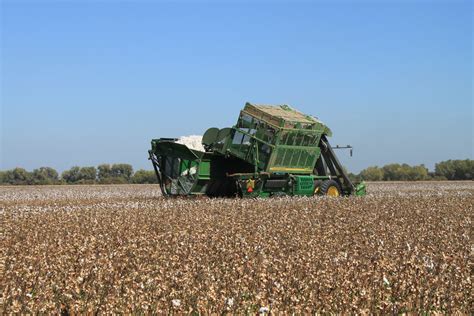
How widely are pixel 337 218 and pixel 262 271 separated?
23.5 feet

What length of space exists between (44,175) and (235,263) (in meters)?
49.5

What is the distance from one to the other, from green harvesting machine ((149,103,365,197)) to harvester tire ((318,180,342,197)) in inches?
15.0

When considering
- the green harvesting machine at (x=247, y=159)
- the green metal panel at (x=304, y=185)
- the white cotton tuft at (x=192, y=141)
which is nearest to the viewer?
the green harvesting machine at (x=247, y=159)

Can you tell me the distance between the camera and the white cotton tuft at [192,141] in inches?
858

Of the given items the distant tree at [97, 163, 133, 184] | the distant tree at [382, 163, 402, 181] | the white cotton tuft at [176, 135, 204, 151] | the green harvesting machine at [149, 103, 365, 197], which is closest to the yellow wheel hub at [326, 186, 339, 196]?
the green harvesting machine at [149, 103, 365, 197]

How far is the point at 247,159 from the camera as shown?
69.9ft

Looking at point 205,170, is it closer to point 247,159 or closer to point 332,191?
point 247,159

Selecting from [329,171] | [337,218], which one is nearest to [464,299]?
[337,218]

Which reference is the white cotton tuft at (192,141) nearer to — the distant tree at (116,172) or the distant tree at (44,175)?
the distant tree at (116,172)

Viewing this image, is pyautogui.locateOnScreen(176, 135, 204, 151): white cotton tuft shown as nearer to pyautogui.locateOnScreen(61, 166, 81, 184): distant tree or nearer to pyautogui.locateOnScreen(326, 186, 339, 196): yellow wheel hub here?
pyautogui.locateOnScreen(326, 186, 339, 196): yellow wheel hub

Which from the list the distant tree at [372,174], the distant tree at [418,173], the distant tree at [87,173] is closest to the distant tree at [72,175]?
the distant tree at [87,173]

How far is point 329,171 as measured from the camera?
24.0 m

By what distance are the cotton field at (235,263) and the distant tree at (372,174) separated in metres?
44.9

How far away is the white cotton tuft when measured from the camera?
21.8 metres
